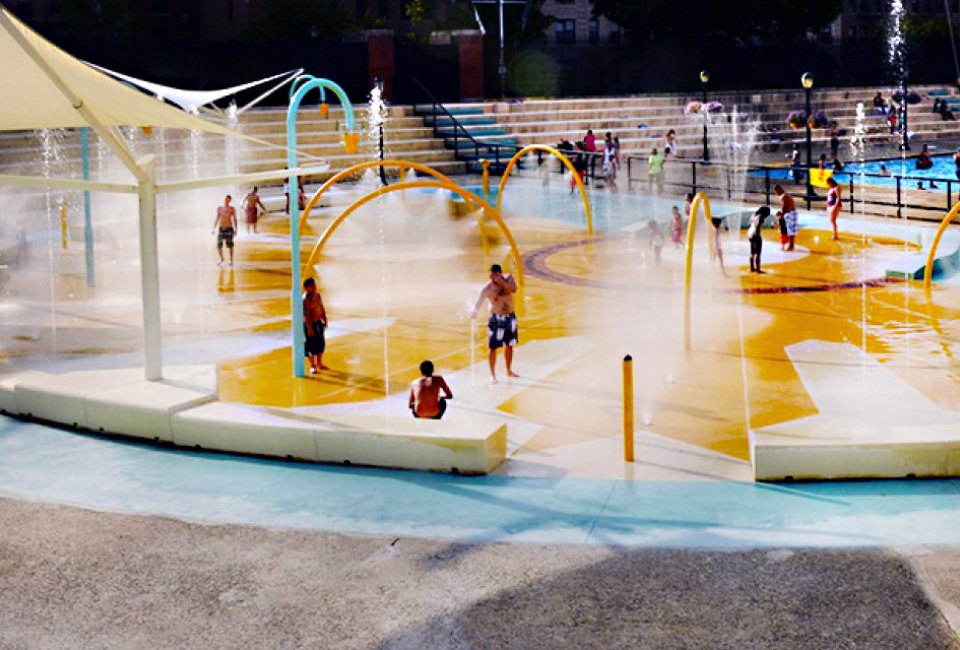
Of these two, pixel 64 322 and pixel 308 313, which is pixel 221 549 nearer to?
pixel 308 313

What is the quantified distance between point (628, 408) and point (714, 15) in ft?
182

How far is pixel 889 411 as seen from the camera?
45.3 feet

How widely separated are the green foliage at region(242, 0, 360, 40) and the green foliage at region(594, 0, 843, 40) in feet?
50.3

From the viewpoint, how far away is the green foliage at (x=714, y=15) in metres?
63.5

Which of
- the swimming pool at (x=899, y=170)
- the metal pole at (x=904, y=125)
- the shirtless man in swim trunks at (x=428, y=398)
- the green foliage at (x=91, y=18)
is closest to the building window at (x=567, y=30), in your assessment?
the metal pole at (x=904, y=125)

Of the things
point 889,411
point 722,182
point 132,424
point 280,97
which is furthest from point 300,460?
point 280,97

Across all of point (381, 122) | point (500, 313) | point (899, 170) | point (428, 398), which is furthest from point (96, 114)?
point (899, 170)

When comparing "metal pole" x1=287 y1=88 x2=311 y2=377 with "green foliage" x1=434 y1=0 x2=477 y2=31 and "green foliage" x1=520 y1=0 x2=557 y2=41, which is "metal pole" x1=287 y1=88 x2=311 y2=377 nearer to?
"green foliage" x1=434 y1=0 x2=477 y2=31

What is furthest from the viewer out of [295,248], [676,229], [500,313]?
[676,229]

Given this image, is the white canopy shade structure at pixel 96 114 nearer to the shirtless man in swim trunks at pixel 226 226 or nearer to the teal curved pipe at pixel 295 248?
the teal curved pipe at pixel 295 248

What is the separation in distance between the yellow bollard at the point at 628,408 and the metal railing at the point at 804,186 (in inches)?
623

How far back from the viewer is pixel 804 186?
120ft

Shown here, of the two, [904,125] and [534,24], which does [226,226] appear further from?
[534,24]

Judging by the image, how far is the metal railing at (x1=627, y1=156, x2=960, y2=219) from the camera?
1150 inches
